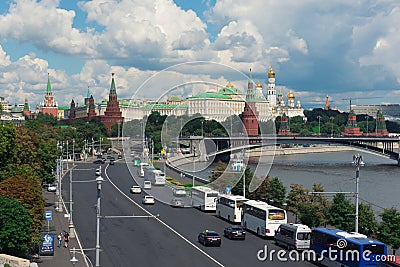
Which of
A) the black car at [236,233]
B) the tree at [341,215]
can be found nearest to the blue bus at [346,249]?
the black car at [236,233]

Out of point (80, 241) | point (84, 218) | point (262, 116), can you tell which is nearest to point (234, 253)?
point (80, 241)

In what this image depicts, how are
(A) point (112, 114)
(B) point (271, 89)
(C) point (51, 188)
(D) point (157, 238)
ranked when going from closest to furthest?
(D) point (157, 238) → (C) point (51, 188) → (A) point (112, 114) → (B) point (271, 89)

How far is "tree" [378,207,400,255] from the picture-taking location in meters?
25.4

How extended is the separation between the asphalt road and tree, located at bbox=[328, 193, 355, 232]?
13.8 ft

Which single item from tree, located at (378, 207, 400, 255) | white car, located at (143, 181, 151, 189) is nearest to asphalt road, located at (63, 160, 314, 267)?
white car, located at (143, 181, 151, 189)

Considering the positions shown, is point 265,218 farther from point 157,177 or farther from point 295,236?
point 157,177

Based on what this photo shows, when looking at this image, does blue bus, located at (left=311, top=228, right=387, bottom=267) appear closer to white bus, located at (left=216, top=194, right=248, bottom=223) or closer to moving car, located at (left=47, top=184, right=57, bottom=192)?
white bus, located at (left=216, top=194, right=248, bottom=223)

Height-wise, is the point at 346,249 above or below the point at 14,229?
below

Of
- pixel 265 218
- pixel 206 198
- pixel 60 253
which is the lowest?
pixel 60 253

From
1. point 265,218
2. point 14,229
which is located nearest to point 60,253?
point 14,229

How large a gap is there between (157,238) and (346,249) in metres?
9.53

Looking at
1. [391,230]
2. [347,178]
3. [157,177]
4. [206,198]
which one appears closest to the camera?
Result: [391,230]

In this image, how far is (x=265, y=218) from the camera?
87.8ft

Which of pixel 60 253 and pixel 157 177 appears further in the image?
pixel 157 177
